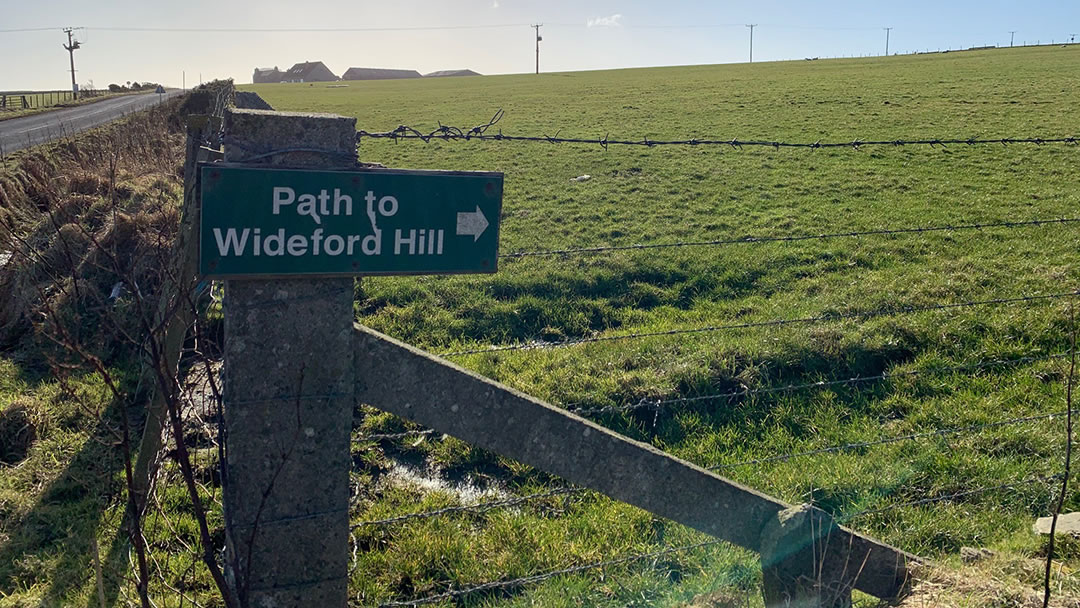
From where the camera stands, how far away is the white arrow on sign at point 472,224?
2.12m

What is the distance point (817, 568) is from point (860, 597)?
2.00ft

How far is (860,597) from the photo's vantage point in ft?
10.2

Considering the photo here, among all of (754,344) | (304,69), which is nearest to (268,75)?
(304,69)

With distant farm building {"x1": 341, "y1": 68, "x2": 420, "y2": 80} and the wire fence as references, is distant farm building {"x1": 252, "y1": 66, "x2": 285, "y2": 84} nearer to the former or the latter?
distant farm building {"x1": 341, "y1": 68, "x2": 420, "y2": 80}

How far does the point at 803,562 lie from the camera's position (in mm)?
2654

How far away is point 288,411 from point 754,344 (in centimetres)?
488

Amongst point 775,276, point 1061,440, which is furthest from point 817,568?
point 775,276

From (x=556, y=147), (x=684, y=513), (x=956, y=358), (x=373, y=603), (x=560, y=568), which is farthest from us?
(x=556, y=147)

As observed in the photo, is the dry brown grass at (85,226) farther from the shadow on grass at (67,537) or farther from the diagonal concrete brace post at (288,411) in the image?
the diagonal concrete brace post at (288,411)

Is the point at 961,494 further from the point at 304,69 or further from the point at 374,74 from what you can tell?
the point at 374,74

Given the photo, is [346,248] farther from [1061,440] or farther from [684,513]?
[1061,440]

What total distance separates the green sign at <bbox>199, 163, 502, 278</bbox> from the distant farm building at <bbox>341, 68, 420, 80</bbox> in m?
169

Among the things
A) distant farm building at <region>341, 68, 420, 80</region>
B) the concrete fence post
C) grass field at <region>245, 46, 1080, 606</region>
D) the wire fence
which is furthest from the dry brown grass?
distant farm building at <region>341, 68, 420, 80</region>

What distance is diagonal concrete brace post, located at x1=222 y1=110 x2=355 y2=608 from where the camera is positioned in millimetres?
1950
